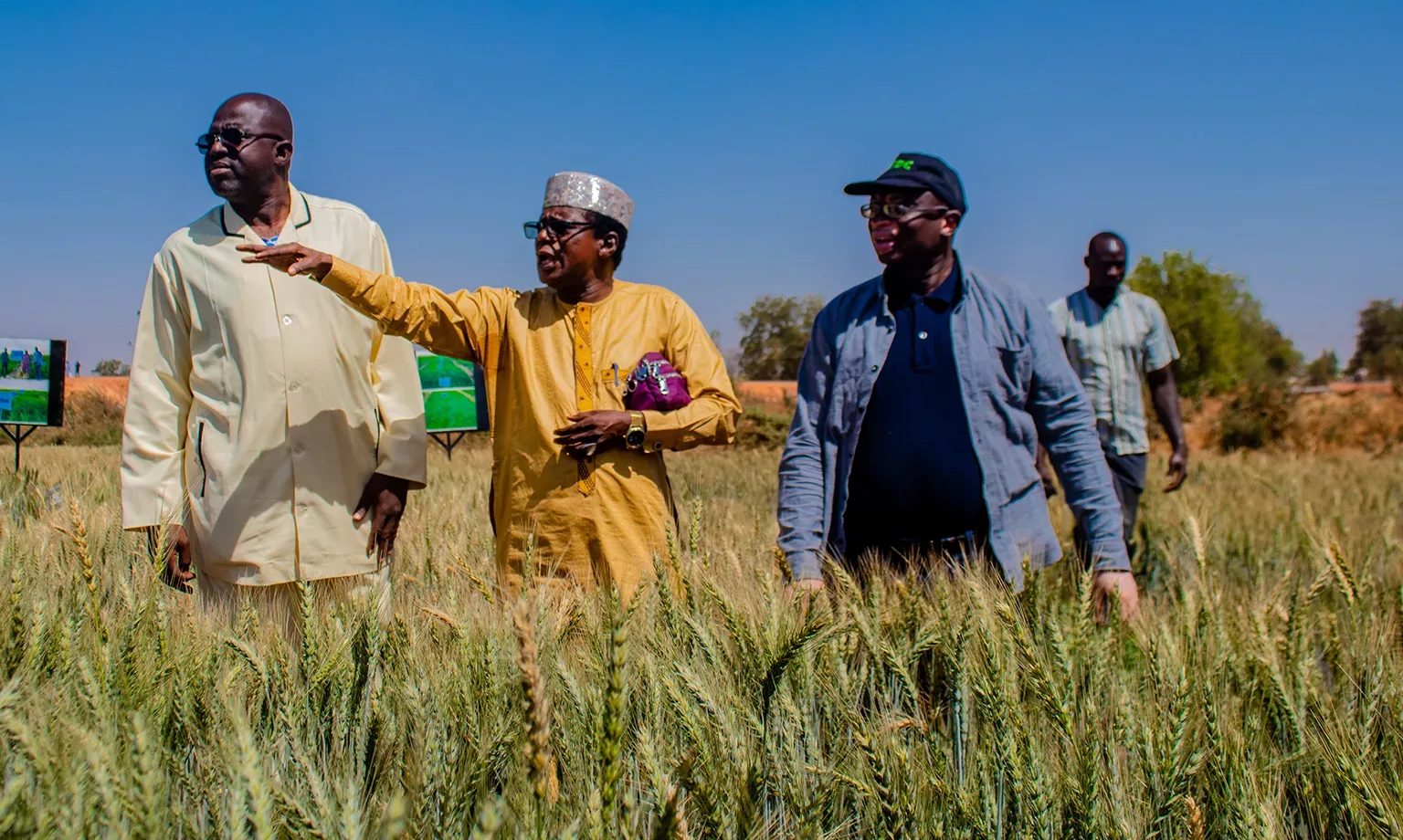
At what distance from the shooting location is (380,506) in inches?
108

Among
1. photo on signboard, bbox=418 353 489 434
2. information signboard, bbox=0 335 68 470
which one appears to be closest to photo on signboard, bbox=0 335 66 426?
information signboard, bbox=0 335 68 470

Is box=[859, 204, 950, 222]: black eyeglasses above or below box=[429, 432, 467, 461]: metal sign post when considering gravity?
above

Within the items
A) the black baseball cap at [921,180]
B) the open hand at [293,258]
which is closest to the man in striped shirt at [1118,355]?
the black baseball cap at [921,180]

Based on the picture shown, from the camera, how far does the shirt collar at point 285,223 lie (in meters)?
2.62

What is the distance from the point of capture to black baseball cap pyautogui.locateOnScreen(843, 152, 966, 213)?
8.88 feet

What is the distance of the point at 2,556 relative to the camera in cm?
212

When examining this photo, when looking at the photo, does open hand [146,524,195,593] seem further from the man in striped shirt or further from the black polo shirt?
the man in striped shirt

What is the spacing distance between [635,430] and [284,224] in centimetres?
108

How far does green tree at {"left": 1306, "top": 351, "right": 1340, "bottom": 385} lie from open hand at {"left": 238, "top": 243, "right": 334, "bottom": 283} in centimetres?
9156

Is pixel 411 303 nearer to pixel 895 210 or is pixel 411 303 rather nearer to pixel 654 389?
pixel 654 389

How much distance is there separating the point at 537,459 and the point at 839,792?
58.5 inches

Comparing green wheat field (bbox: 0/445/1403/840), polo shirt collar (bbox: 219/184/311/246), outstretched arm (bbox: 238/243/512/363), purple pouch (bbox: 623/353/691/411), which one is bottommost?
green wheat field (bbox: 0/445/1403/840)

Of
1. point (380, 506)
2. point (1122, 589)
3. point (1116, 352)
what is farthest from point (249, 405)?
point (1116, 352)

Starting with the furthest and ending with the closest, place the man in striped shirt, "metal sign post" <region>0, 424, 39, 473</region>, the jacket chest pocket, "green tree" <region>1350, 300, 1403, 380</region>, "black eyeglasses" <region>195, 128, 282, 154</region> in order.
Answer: "green tree" <region>1350, 300, 1403, 380</region> < "metal sign post" <region>0, 424, 39, 473</region> < the man in striped shirt < the jacket chest pocket < "black eyeglasses" <region>195, 128, 282, 154</region>
